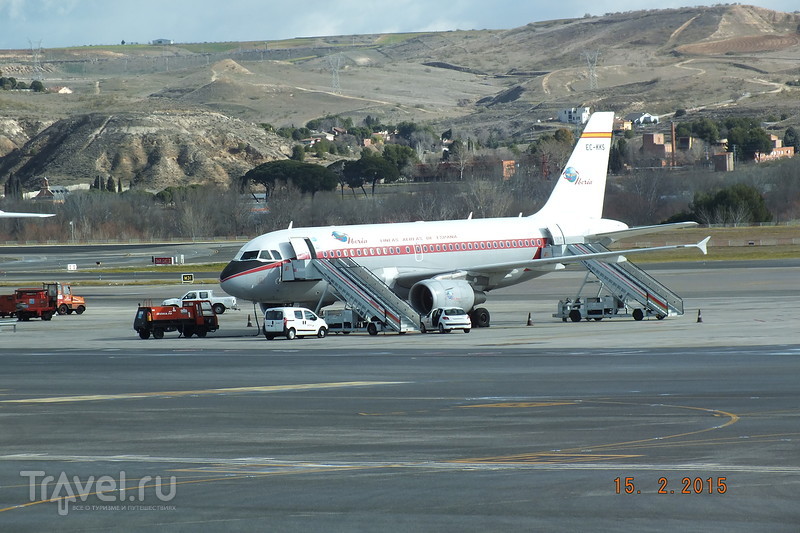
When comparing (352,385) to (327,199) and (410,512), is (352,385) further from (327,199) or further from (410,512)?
(327,199)

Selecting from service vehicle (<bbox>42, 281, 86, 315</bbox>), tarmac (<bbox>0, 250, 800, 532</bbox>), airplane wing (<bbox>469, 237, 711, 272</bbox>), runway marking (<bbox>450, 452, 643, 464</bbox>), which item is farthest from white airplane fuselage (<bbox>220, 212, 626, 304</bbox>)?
runway marking (<bbox>450, 452, 643, 464</bbox>)

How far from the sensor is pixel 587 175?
213 ft

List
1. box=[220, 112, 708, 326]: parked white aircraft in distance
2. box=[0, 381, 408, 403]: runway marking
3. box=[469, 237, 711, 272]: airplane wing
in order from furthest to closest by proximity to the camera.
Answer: box=[469, 237, 711, 272]: airplane wing < box=[220, 112, 708, 326]: parked white aircraft in distance < box=[0, 381, 408, 403]: runway marking

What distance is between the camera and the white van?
51000 millimetres

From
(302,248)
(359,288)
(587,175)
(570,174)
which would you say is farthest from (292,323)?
(587,175)

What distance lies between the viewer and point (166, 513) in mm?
16750

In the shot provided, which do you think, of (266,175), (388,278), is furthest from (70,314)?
(266,175)

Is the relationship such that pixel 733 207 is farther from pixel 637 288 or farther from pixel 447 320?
pixel 447 320

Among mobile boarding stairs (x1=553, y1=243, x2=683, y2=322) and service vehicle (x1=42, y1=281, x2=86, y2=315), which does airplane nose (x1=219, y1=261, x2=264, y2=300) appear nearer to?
mobile boarding stairs (x1=553, y1=243, x2=683, y2=322)

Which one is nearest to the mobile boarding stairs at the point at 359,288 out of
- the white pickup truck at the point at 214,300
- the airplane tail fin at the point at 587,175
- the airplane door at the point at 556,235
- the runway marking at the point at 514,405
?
the airplane door at the point at 556,235

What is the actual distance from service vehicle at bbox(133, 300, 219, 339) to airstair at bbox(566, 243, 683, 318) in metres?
19.2

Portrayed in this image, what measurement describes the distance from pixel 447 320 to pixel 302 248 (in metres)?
7.62

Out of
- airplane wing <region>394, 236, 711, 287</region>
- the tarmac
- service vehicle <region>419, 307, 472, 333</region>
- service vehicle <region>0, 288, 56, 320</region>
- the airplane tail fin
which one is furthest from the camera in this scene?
service vehicle <region>0, 288, 56, 320</region>

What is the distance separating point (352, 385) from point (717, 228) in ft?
365
